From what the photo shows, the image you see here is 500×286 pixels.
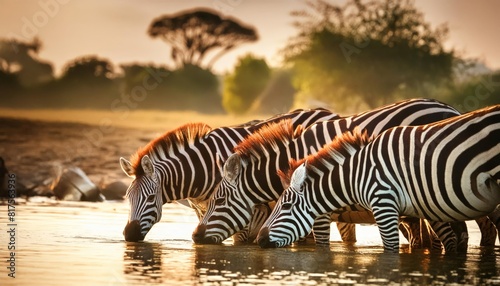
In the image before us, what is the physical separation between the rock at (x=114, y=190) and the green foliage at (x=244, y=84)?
1166cm

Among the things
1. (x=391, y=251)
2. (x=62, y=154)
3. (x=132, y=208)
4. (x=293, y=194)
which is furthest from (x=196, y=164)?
(x=62, y=154)

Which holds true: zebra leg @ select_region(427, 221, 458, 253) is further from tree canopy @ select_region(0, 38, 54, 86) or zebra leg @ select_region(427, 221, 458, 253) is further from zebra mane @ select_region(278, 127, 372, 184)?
tree canopy @ select_region(0, 38, 54, 86)

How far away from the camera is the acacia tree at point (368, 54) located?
3266cm

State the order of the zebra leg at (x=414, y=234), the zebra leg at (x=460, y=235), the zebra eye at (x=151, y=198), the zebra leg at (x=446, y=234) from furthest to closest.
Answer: the zebra leg at (x=414, y=234) < the zebra eye at (x=151, y=198) < the zebra leg at (x=460, y=235) < the zebra leg at (x=446, y=234)

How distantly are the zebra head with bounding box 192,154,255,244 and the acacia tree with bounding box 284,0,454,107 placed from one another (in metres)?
21.5

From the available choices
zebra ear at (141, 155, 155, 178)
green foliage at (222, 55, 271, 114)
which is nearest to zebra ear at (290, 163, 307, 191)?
A: zebra ear at (141, 155, 155, 178)

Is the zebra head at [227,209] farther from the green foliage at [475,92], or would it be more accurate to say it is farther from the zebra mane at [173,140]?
the green foliage at [475,92]

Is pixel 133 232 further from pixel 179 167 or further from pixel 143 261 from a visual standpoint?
pixel 143 261

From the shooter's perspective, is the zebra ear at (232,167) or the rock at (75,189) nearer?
the zebra ear at (232,167)

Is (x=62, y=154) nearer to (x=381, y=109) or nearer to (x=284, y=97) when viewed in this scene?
(x=284, y=97)

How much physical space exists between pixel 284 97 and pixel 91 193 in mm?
15858

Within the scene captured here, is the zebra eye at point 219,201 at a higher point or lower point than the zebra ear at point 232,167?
lower

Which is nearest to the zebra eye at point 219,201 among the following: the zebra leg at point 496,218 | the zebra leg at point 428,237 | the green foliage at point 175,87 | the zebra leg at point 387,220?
the zebra leg at point 387,220

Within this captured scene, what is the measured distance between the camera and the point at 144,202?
11258 mm
